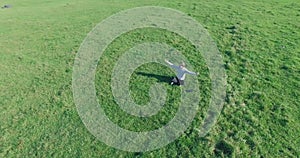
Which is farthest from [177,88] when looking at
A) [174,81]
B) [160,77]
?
[160,77]

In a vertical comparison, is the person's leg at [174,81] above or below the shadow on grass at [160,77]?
above

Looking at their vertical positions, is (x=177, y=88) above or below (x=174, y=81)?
below

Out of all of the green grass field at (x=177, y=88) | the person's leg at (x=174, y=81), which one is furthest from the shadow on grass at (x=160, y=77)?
the person's leg at (x=174, y=81)

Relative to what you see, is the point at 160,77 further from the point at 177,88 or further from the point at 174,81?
the point at 177,88

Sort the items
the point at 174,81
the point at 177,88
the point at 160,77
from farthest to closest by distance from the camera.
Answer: the point at 160,77, the point at 174,81, the point at 177,88

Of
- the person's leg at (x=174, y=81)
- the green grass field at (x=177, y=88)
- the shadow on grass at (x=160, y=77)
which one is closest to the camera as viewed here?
the green grass field at (x=177, y=88)

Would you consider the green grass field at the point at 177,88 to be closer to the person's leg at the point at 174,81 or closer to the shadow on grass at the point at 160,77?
the shadow on grass at the point at 160,77

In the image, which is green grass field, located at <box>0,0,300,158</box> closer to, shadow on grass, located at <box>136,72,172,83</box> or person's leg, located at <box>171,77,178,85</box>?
shadow on grass, located at <box>136,72,172,83</box>

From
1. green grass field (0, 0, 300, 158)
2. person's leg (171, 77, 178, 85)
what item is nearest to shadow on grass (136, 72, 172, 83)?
green grass field (0, 0, 300, 158)
